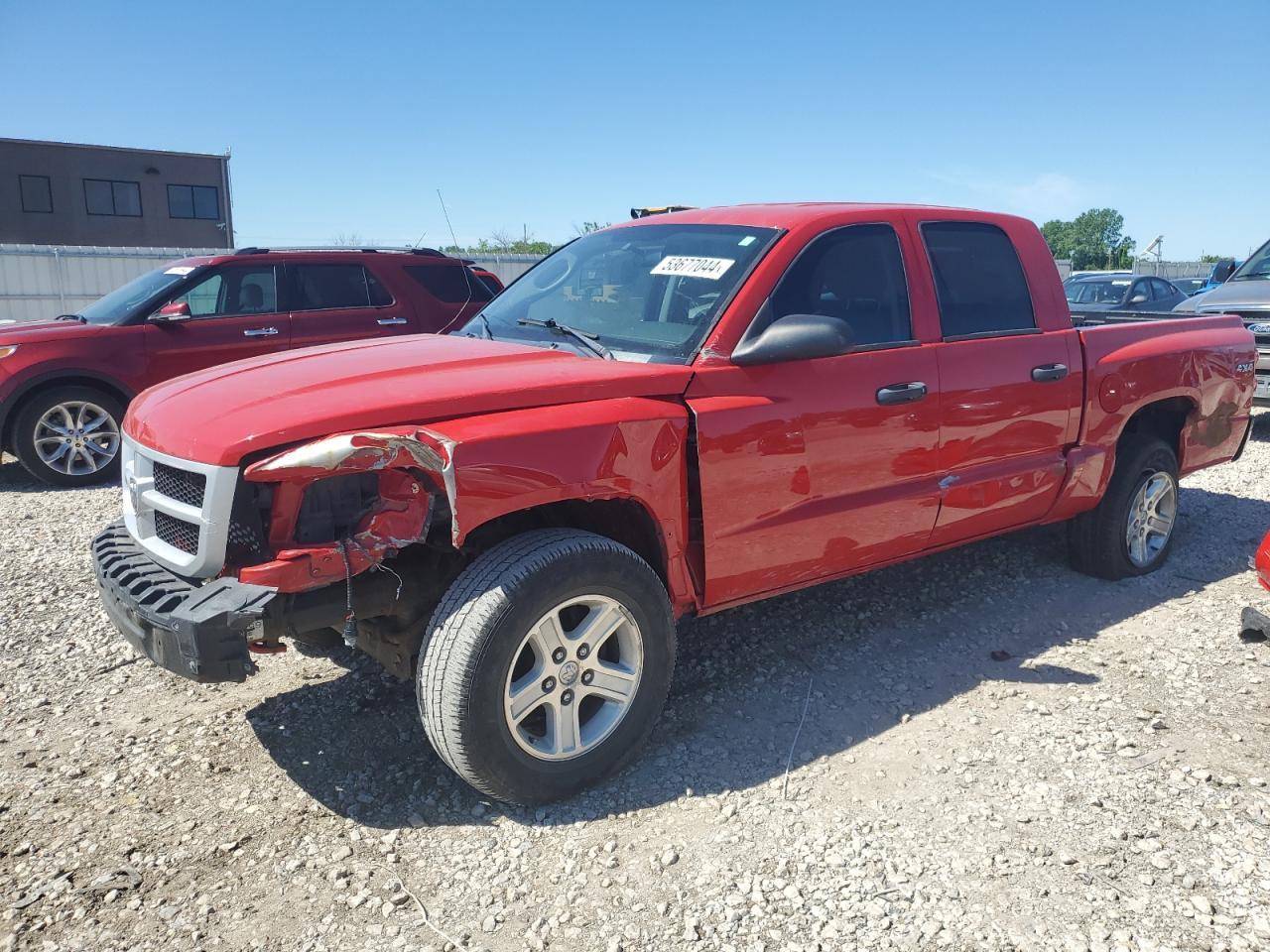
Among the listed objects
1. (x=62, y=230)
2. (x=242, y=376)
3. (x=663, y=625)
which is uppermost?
(x=62, y=230)

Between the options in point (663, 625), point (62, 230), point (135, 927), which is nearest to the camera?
point (135, 927)

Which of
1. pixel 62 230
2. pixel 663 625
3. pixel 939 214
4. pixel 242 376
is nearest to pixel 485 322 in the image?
pixel 242 376

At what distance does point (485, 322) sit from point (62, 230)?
3987 centimetres

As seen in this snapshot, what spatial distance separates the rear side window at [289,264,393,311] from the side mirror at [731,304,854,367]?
6.06 metres

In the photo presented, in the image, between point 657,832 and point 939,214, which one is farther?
point 939,214

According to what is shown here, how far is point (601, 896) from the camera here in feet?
8.67

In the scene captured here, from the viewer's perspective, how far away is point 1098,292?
13547mm

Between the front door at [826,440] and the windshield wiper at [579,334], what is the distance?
16.3 inches

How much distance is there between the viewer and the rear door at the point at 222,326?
779 cm

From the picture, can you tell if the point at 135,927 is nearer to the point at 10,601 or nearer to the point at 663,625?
the point at 663,625

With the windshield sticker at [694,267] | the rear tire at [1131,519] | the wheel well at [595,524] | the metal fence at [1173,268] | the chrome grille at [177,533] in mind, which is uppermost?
the metal fence at [1173,268]

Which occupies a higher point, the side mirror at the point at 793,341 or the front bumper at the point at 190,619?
the side mirror at the point at 793,341

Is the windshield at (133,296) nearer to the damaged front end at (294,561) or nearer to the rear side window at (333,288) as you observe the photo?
the rear side window at (333,288)

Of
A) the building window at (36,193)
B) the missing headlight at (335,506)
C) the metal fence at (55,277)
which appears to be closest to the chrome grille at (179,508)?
the missing headlight at (335,506)
